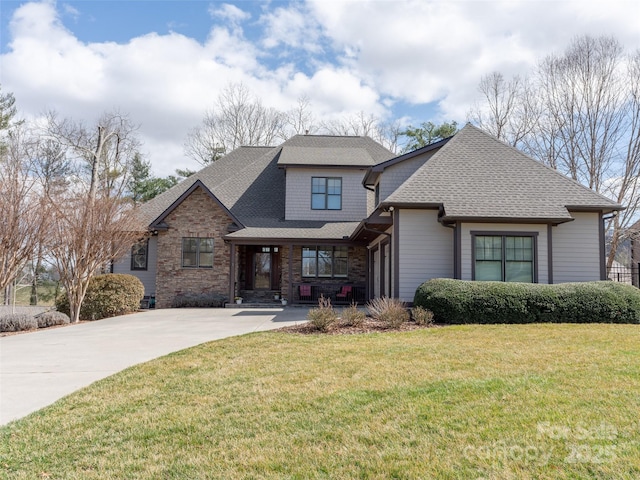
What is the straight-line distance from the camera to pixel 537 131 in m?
25.1

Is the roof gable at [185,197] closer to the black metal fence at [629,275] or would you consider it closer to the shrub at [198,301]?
the shrub at [198,301]

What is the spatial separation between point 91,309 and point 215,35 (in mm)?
9989

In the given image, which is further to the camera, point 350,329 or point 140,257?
point 140,257

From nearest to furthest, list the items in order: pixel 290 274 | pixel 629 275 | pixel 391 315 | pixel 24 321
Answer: pixel 391 315 < pixel 24 321 < pixel 290 274 < pixel 629 275

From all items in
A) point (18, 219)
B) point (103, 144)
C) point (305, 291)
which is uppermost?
point (103, 144)

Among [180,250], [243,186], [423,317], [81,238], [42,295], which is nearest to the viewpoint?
[423,317]

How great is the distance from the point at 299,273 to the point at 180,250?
5147mm

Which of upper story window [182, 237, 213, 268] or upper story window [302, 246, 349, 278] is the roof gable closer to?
upper story window [182, 237, 213, 268]

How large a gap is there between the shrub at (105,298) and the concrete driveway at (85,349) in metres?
1.93

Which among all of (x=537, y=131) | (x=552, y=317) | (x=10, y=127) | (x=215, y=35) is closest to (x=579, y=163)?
(x=537, y=131)

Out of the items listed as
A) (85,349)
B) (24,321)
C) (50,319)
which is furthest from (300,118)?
(85,349)

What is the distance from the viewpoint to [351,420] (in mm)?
4086

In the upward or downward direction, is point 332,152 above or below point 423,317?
above

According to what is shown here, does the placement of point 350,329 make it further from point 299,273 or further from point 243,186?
point 243,186
